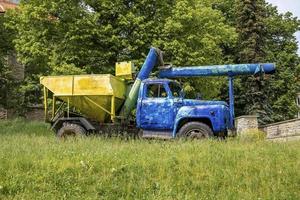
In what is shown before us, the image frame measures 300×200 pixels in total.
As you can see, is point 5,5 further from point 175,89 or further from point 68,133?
point 175,89

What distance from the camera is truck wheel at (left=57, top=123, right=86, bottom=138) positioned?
17.1 m

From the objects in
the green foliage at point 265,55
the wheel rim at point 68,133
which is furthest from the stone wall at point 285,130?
the green foliage at point 265,55

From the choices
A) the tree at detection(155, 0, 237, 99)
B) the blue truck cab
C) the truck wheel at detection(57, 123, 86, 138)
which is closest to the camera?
the blue truck cab

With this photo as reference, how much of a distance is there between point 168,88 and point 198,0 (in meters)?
13.7

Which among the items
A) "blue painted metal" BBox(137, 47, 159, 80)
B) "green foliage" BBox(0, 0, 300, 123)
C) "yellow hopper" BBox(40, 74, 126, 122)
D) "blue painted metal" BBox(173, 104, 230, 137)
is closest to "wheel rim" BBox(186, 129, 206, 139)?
"blue painted metal" BBox(173, 104, 230, 137)

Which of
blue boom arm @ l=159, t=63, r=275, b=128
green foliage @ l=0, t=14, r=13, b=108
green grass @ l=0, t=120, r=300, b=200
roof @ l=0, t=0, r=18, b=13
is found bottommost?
green grass @ l=0, t=120, r=300, b=200

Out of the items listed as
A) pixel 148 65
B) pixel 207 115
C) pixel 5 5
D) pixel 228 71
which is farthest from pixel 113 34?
pixel 5 5

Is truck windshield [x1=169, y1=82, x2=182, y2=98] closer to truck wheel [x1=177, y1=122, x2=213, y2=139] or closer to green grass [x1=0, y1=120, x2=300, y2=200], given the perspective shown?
truck wheel [x1=177, y1=122, x2=213, y2=139]

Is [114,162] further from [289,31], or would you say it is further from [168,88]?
[289,31]

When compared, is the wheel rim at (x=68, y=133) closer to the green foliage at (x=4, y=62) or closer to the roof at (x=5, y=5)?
the green foliage at (x=4, y=62)

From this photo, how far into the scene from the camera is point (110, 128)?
1753 centimetres

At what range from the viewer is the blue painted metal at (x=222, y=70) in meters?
17.8

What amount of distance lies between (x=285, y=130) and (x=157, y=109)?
34.8ft

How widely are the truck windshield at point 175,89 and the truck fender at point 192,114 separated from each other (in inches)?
39.4
